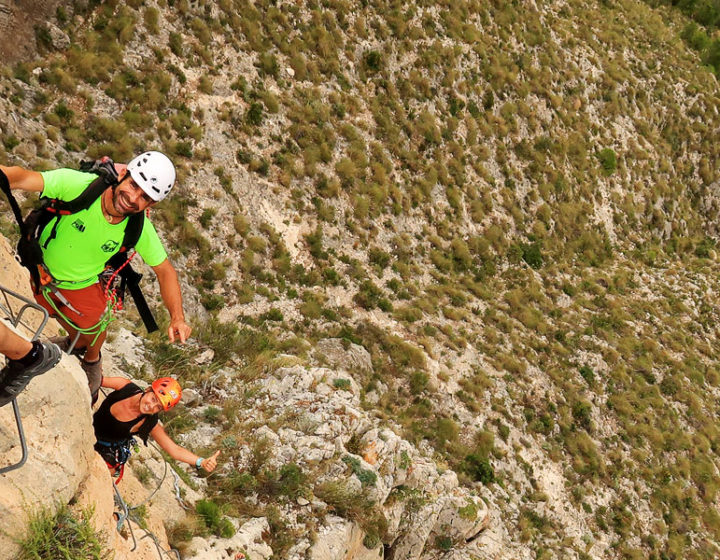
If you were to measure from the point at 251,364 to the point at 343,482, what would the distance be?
174 inches

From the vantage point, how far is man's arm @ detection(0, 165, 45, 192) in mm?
4945

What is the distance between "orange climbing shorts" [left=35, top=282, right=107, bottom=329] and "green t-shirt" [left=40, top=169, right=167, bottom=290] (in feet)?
0.50

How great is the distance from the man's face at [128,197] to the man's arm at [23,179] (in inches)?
29.9

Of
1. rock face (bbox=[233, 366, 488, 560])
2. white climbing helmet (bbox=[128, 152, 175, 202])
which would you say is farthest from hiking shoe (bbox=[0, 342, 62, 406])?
rock face (bbox=[233, 366, 488, 560])

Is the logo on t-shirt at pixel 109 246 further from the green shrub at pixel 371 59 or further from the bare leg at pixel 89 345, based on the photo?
the green shrub at pixel 371 59

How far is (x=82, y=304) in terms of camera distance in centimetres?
643

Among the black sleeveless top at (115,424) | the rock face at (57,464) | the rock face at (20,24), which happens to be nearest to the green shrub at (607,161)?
the rock face at (20,24)

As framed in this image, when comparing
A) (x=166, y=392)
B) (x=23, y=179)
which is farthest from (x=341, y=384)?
(x=23, y=179)

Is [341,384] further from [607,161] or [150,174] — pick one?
[607,161]

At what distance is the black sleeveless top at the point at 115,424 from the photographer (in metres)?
6.64

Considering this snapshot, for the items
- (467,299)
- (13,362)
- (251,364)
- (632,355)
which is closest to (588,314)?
(632,355)

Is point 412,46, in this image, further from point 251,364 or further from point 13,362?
point 13,362

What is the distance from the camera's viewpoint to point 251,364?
1340cm

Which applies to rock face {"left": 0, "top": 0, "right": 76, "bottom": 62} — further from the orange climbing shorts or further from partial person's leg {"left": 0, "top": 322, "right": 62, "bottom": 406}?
partial person's leg {"left": 0, "top": 322, "right": 62, "bottom": 406}
